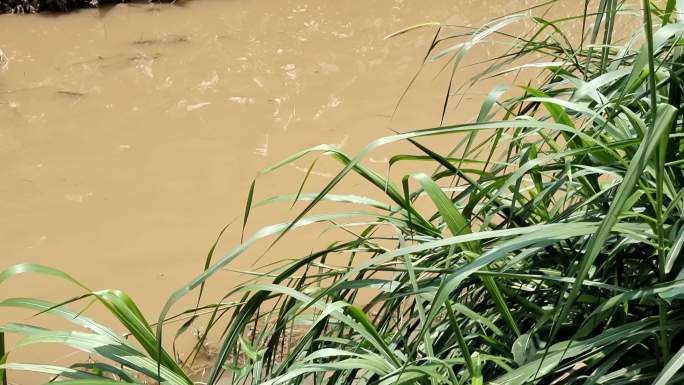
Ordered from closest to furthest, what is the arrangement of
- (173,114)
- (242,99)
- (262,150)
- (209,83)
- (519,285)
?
(519,285) → (262,150) → (173,114) → (242,99) → (209,83)

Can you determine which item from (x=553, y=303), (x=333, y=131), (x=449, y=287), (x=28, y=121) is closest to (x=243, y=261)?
(x=333, y=131)

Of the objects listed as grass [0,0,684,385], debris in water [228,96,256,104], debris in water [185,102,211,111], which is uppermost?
grass [0,0,684,385]

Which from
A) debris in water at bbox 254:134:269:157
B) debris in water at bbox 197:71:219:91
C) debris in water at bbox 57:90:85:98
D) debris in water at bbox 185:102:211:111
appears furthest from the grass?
debris in water at bbox 57:90:85:98

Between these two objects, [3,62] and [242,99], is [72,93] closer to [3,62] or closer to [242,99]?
[3,62]

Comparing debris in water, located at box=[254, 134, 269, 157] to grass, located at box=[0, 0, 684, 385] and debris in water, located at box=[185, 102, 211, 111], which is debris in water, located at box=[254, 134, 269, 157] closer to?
debris in water, located at box=[185, 102, 211, 111]

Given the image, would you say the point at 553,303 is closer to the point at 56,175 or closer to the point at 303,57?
the point at 56,175

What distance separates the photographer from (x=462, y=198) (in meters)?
1.67

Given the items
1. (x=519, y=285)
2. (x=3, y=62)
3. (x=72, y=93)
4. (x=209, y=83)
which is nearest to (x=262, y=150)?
(x=209, y=83)

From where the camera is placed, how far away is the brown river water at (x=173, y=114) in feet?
12.4

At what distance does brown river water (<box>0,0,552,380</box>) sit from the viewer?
3.77m

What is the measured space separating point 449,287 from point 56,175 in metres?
3.47

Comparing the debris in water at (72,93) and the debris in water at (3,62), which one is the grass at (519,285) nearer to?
the debris in water at (72,93)

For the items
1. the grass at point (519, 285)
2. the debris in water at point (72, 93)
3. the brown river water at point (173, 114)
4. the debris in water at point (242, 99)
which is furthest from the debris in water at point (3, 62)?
the grass at point (519, 285)

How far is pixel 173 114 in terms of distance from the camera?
4.82 meters
